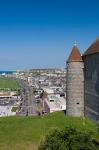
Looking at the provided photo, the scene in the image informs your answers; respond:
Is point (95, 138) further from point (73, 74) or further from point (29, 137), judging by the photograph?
point (73, 74)

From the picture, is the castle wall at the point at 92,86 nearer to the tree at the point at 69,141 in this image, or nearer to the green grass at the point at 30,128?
the green grass at the point at 30,128

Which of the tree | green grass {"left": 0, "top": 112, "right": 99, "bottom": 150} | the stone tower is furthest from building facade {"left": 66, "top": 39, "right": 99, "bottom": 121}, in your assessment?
the tree

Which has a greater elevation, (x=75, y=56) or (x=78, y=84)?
(x=75, y=56)

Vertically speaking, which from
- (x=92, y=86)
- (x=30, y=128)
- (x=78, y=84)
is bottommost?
(x=30, y=128)

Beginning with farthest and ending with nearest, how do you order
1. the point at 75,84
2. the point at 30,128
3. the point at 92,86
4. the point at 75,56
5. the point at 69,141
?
1. the point at 75,56
2. the point at 75,84
3. the point at 92,86
4. the point at 30,128
5. the point at 69,141

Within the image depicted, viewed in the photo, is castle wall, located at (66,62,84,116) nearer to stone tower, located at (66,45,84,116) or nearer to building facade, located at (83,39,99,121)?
stone tower, located at (66,45,84,116)

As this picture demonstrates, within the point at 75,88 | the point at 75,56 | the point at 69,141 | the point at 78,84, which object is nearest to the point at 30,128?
the point at 75,88

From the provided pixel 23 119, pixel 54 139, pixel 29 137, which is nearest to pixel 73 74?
pixel 23 119

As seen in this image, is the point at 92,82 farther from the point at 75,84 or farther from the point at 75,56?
the point at 75,56
